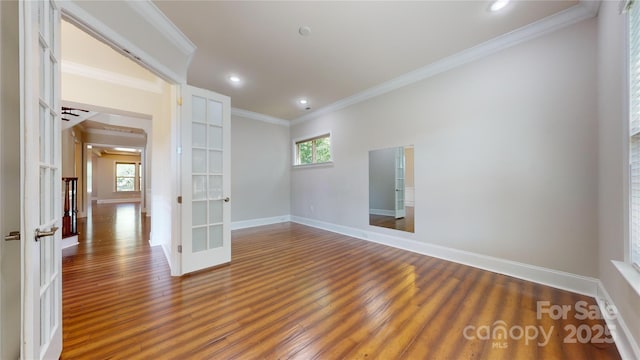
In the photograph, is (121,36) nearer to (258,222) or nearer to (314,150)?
(314,150)

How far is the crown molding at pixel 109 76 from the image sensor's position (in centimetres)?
333

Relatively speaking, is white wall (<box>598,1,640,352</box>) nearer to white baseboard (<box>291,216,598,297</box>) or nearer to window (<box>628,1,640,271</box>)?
window (<box>628,1,640,271</box>)

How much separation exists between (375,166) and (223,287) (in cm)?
313

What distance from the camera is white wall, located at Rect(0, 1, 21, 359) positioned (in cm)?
117

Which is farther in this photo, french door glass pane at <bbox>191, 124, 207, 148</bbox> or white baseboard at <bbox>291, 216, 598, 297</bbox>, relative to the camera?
french door glass pane at <bbox>191, 124, 207, 148</bbox>

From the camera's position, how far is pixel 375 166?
13.9ft

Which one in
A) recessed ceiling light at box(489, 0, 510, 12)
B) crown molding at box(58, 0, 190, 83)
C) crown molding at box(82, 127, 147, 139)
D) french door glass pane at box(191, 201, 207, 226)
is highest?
crown molding at box(82, 127, 147, 139)

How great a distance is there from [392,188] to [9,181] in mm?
4130

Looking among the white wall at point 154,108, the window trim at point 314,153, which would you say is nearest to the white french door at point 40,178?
the white wall at point 154,108

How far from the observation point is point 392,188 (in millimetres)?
4035

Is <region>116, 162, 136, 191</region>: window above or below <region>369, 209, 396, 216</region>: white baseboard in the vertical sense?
above

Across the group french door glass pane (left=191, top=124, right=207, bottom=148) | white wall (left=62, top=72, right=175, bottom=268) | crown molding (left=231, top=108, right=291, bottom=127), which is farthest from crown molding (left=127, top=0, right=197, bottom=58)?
crown molding (left=231, top=108, right=291, bottom=127)

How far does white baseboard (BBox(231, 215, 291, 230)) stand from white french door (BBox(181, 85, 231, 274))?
7.51 feet

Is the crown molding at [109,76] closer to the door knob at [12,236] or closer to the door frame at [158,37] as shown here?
the door frame at [158,37]
